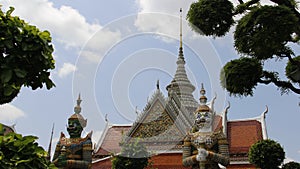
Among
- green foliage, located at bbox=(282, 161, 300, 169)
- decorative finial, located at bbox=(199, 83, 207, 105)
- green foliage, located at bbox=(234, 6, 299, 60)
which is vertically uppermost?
decorative finial, located at bbox=(199, 83, 207, 105)

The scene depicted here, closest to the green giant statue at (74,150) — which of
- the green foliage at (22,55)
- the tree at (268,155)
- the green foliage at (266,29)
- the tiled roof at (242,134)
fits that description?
the tree at (268,155)

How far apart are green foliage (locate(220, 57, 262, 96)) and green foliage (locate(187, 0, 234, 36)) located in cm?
82

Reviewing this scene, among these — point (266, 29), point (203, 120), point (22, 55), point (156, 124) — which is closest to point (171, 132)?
point (156, 124)

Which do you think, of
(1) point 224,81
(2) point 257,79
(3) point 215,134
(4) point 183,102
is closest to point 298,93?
(2) point 257,79

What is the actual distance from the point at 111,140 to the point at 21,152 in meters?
13.9

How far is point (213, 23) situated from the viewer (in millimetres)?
6996

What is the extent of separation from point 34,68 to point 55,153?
28.5 feet

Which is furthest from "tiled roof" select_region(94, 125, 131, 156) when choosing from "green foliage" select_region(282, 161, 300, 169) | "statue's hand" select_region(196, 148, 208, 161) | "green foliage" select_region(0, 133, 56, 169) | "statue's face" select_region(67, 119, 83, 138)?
"green foliage" select_region(0, 133, 56, 169)

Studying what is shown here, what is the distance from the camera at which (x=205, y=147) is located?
9930 mm

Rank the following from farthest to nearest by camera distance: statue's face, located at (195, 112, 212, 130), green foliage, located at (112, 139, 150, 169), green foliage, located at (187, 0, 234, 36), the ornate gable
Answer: the ornate gable → statue's face, located at (195, 112, 212, 130) → green foliage, located at (112, 139, 150, 169) → green foliage, located at (187, 0, 234, 36)

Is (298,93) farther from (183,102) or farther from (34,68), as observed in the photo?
(183,102)

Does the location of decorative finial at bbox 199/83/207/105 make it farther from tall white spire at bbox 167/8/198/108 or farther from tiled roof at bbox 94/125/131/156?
tiled roof at bbox 94/125/131/156

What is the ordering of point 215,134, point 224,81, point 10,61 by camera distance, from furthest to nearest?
point 215,134
point 224,81
point 10,61

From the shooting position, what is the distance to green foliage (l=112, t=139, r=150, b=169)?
32.9ft
